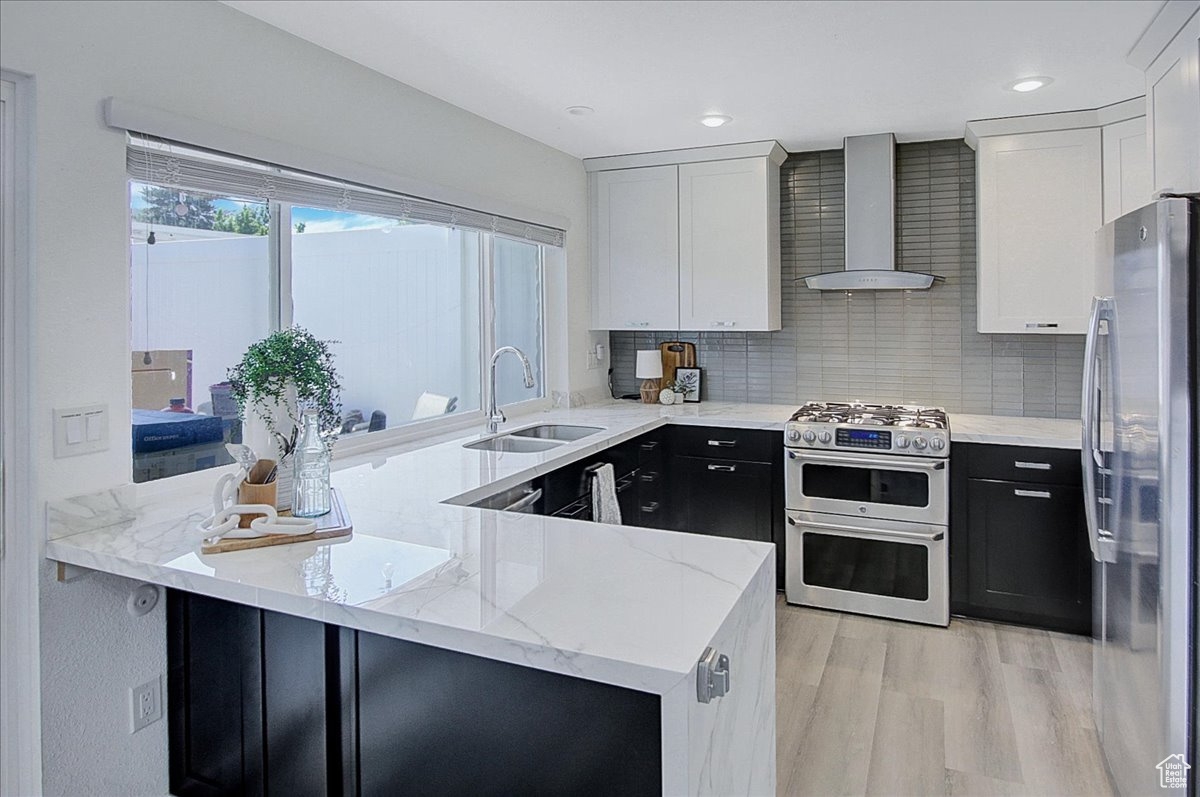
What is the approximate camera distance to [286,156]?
236cm

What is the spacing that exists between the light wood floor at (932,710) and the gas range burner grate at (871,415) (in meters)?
0.90

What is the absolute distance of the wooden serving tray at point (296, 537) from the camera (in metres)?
1.66

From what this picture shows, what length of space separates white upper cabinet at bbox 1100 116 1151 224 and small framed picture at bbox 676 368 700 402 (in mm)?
2127

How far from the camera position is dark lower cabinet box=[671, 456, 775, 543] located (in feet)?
12.3

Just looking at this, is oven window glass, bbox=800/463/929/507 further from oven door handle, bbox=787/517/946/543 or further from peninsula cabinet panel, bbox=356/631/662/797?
peninsula cabinet panel, bbox=356/631/662/797

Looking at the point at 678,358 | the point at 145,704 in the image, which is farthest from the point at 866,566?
the point at 145,704

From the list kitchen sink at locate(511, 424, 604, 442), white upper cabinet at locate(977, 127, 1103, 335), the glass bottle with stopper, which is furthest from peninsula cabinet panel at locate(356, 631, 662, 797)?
white upper cabinet at locate(977, 127, 1103, 335)

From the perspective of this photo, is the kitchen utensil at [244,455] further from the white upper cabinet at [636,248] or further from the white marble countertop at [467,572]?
the white upper cabinet at [636,248]

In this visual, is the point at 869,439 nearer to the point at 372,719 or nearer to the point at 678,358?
the point at 678,358

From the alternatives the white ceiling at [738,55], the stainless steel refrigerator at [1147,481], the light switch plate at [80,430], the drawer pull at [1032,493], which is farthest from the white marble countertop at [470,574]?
the drawer pull at [1032,493]

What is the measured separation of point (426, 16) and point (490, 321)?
5.22 ft

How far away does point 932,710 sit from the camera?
8.70 ft

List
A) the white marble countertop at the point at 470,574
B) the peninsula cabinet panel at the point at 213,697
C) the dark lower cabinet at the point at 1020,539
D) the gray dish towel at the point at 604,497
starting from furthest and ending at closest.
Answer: the dark lower cabinet at the point at 1020,539, the gray dish towel at the point at 604,497, the peninsula cabinet panel at the point at 213,697, the white marble countertop at the point at 470,574

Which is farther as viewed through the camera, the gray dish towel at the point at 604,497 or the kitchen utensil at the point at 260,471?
the gray dish towel at the point at 604,497
